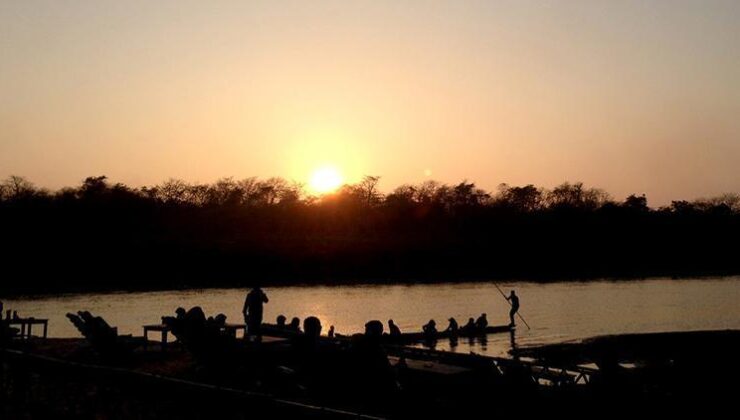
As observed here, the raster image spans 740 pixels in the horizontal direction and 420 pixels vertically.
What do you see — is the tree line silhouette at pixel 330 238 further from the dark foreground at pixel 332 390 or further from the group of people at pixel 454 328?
the dark foreground at pixel 332 390

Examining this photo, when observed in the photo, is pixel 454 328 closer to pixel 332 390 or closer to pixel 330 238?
pixel 332 390

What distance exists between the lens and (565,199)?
586 ft

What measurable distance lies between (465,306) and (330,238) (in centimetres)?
6221

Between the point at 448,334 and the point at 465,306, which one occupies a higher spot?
the point at 465,306

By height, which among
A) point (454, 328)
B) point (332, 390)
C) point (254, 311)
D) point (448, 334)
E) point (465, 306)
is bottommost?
point (448, 334)

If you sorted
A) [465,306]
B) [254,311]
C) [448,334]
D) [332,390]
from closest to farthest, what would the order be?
[332,390] → [254,311] → [448,334] → [465,306]

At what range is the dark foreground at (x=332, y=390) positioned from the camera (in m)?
8.80

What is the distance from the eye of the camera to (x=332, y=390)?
11047mm

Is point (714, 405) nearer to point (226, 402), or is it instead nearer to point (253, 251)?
point (226, 402)

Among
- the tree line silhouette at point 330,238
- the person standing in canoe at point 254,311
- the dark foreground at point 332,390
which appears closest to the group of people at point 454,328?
the person standing in canoe at point 254,311

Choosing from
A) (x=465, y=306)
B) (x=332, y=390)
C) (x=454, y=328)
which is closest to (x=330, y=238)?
(x=465, y=306)

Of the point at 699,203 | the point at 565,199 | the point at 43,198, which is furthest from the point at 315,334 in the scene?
the point at 699,203

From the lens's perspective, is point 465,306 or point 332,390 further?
point 465,306

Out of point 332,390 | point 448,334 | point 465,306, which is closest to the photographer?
point 332,390
